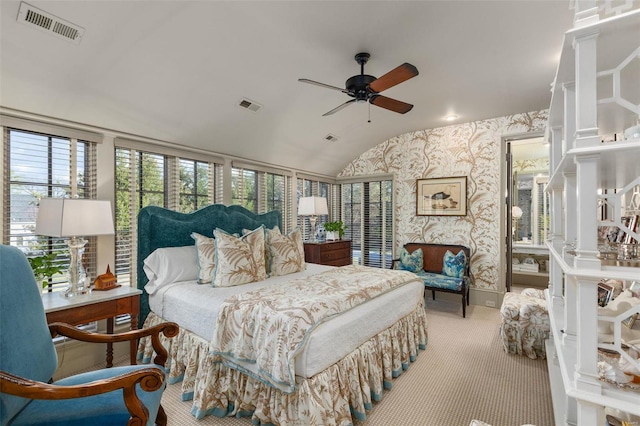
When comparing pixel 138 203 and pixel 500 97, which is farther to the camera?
pixel 500 97

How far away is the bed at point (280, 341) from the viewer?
70.6 inches

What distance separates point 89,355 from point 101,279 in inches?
31.5

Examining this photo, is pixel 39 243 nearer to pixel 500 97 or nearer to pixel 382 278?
pixel 382 278

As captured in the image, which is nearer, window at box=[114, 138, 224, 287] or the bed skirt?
the bed skirt

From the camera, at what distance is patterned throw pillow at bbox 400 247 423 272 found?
15.7 feet

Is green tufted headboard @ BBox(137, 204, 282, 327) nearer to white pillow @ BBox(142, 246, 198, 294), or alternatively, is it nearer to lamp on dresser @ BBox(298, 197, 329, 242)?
white pillow @ BBox(142, 246, 198, 294)

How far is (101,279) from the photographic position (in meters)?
2.57

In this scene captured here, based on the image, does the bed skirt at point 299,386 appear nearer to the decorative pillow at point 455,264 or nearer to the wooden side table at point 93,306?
the wooden side table at point 93,306

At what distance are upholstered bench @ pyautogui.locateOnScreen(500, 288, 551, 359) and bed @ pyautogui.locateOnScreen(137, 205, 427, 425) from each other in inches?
31.8

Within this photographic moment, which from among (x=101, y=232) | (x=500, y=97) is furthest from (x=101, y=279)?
(x=500, y=97)

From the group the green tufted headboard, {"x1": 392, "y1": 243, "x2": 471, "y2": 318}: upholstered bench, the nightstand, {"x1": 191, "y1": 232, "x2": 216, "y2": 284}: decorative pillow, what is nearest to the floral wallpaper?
{"x1": 392, "y1": 243, "x2": 471, "y2": 318}: upholstered bench

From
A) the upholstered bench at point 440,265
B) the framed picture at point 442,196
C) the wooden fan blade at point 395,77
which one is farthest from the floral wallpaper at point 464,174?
the wooden fan blade at point 395,77

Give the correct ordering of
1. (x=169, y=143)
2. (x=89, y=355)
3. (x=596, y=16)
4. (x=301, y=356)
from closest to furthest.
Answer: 1. (x=596, y=16)
2. (x=301, y=356)
3. (x=89, y=355)
4. (x=169, y=143)

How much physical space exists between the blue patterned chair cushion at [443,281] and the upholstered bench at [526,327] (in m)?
1.05
